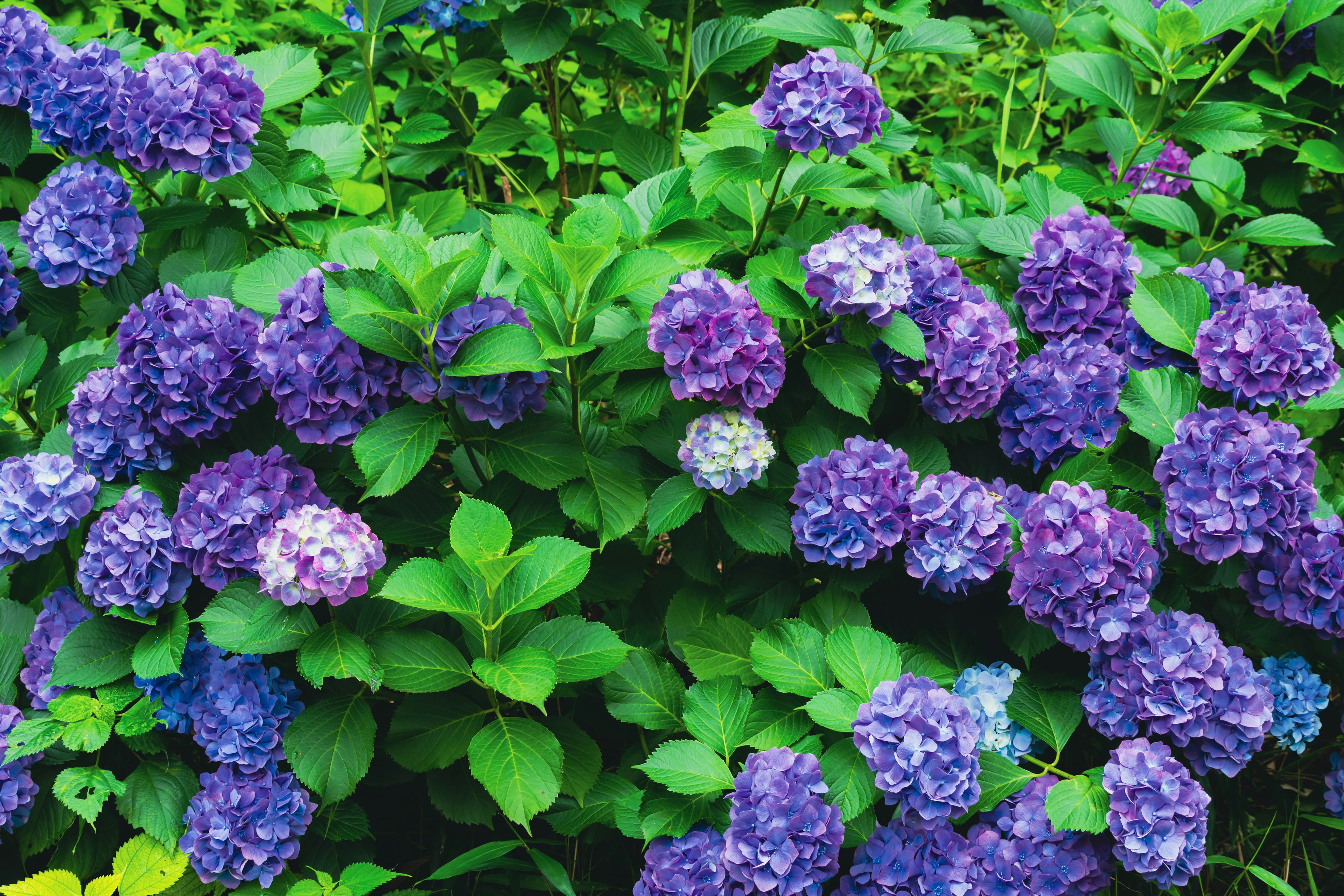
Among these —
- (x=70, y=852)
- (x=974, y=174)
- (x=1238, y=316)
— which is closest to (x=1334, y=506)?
(x=1238, y=316)

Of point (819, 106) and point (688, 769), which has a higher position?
point (819, 106)

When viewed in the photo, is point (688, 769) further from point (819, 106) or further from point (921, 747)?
point (819, 106)

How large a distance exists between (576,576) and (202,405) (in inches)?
30.2

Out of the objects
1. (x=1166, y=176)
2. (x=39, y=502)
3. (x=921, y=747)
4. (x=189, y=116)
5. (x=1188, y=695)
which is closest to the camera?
(x=921, y=747)

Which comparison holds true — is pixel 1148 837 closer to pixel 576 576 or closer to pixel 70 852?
pixel 576 576

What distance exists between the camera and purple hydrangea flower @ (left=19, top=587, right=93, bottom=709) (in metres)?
1.83

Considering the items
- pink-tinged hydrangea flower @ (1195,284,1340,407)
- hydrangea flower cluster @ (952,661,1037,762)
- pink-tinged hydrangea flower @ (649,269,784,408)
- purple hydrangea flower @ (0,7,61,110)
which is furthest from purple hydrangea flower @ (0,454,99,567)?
pink-tinged hydrangea flower @ (1195,284,1340,407)

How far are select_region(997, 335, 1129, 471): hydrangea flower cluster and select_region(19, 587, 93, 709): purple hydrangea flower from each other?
1796 mm

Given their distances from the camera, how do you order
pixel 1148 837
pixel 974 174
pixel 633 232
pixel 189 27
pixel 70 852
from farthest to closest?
pixel 189 27
pixel 974 174
pixel 633 232
pixel 70 852
pixel 1148 837

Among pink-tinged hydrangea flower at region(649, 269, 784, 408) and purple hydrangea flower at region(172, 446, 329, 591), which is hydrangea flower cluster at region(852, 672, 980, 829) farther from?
purple hydrangea flower at region(172, 446, 329, 591)

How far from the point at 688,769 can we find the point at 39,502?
121 centimetres

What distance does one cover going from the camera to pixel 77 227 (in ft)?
6.45

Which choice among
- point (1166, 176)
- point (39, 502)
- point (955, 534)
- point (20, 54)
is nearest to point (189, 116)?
point (20, 54)

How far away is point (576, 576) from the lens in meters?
1.62
